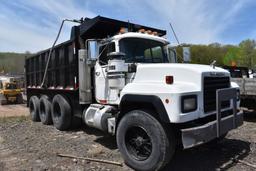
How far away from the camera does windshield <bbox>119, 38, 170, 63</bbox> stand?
641cm

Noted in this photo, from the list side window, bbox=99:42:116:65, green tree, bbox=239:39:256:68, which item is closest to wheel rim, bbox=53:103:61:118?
side window, bbox=99:42:116:65

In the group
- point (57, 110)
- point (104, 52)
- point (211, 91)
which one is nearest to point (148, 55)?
point (104, 52)

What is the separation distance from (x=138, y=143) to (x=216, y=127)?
1392mm

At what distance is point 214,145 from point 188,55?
2354 mm

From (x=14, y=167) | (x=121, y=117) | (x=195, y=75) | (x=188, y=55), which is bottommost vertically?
(x=14, y=167)

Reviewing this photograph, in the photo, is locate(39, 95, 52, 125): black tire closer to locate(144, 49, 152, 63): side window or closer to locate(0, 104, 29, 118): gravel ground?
locate(144, 49, 152, 63): side window

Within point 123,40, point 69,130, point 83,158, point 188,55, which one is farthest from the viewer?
point 69,130

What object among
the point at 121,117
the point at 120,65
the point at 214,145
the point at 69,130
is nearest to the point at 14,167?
the point at 121,117

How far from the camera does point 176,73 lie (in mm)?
5070

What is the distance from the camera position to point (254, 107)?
10047 mm

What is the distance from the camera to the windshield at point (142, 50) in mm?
6414

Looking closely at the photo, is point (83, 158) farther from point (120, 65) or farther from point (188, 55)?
point (188, 55)

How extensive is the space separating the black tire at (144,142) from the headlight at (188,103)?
0.51 meters

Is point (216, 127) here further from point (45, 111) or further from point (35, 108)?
point (35, 108)
